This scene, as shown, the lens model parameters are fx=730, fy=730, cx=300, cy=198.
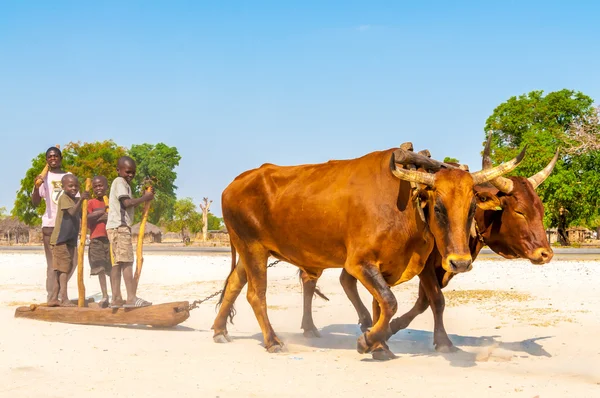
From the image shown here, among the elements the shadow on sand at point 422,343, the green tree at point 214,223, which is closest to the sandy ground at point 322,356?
the shadow on sand at point 422,343

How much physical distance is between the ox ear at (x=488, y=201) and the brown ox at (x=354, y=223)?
0.05 m

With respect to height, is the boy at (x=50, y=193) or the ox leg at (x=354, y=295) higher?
the boy at (x=50, y=193)

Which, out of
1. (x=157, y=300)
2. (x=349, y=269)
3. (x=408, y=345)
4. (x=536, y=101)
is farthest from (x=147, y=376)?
(x=536, y=101)

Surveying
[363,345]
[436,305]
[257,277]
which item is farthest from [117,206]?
[436,305]

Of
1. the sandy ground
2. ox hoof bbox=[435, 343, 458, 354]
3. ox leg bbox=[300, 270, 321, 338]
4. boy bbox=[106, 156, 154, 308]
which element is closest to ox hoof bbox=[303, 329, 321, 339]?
ox leg bbox=[300, 270, 321, 338]

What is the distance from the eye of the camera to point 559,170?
4138 cm

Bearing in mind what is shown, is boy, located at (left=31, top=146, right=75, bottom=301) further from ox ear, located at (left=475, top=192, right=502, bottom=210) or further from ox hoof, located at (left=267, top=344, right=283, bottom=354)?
ox ear, located at (left=475, top=192, right=502, bottom=210)

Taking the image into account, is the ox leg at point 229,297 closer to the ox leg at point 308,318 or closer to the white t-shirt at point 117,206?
the ox leg at point 308,318

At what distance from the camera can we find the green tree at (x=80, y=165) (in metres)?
58.8

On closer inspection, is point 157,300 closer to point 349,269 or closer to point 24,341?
point 24,341

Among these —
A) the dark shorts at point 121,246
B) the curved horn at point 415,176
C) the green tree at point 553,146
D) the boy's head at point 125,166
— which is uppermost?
the green tree at point 553,146

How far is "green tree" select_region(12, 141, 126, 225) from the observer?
5875cm

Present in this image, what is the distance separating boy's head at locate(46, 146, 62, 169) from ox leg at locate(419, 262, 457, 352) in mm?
5937

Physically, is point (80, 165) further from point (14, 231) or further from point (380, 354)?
point (380, 354)
